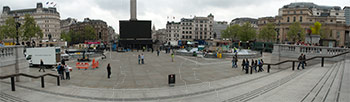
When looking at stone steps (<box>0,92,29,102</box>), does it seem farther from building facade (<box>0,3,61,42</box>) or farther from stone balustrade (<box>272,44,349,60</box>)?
building facade (<box>0,3,61,42</box>)

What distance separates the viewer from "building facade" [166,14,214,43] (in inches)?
4072

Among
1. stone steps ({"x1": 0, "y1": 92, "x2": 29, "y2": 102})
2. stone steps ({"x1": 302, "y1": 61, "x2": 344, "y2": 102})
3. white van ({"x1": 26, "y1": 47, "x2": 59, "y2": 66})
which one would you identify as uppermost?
white van ({"x1": 26, "y1": 47, "x2": 59, "y2": 66})

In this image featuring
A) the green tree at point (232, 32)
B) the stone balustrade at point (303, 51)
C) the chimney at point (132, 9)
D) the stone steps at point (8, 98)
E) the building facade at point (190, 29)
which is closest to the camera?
the stone steps at point (8, 98)

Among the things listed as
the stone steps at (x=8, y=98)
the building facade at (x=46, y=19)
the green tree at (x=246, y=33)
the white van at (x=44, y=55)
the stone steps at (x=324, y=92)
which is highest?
the building facade at (x=46, y=19)

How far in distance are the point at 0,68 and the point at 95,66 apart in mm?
9949

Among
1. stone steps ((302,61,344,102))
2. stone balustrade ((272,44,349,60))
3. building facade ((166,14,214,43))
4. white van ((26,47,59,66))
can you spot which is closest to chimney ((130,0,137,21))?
building facade ((166,14,214,43))

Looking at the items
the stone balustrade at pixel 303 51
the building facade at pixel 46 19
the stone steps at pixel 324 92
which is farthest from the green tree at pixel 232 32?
the building facade at pixel 46 19

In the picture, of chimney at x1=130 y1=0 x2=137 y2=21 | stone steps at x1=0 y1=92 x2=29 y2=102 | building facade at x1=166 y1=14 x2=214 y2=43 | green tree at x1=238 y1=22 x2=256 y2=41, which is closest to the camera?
stone steps at x1=0 y1=92 x2=29 y2=102

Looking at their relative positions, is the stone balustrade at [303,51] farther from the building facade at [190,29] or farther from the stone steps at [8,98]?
the building facade at [190,29]

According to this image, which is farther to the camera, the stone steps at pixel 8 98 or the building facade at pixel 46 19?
the building facade at pixel 46 19

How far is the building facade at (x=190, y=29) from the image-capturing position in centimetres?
10344

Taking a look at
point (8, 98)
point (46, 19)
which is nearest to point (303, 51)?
point (8, 98)

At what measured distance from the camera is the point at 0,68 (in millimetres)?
11594

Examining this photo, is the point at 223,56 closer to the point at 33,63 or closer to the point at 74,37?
the point at 33,63
